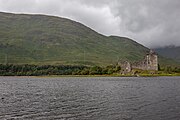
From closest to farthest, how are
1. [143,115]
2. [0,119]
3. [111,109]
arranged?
[0,119]
[143,115]
[111,109]

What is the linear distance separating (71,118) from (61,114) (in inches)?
160

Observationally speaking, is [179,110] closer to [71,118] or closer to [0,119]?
[71,118]

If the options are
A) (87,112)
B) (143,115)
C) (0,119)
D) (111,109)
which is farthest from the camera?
(111,109)

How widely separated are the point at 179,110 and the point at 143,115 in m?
8.26

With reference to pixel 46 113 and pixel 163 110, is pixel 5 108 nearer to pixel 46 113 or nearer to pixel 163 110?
pixel 46 113

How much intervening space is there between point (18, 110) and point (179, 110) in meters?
26.8

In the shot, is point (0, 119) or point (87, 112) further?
point (87, 112)

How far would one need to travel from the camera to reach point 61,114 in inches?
1850

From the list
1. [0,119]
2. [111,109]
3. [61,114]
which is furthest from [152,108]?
[0,119]

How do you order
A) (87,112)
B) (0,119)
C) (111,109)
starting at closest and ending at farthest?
(0,119), (87,112), (111,109)

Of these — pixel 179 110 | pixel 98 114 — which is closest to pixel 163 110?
pixel 179 110

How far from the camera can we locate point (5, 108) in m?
54.2

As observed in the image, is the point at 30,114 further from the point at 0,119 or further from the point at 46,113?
the point at 0,119

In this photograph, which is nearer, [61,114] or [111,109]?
[61,114]
